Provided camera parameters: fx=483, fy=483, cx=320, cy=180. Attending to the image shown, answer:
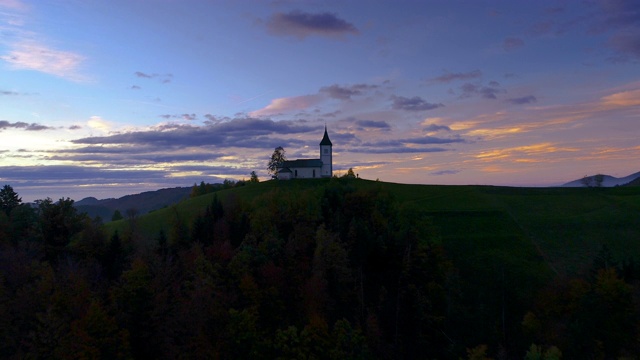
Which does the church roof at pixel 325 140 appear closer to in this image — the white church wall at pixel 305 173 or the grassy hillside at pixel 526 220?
the white church wall at pixel 305 173

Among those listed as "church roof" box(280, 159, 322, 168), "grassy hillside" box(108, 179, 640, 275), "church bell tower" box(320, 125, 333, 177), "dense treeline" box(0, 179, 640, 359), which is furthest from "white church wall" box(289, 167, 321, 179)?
"dense treeline" box(0, 179, 640, 359)

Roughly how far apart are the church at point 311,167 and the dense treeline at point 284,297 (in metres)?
56.7

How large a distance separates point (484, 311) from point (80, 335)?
40.0 m

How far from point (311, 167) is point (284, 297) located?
2862 inches

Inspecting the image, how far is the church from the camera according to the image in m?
126

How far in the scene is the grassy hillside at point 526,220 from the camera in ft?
212

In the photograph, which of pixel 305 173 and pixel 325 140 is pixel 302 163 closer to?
pixel 305 173

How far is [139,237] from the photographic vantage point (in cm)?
6494

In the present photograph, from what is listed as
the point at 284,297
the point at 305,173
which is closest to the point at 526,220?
the point at 284,297

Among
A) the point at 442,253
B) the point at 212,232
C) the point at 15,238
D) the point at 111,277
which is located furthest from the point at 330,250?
the point at 15,238

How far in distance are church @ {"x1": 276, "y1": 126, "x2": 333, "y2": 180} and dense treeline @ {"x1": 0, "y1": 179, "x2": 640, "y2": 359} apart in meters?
Result: 56.7

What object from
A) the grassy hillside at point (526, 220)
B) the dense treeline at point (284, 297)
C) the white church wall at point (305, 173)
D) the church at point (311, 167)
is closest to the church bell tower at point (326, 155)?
the church at point (311, 167)

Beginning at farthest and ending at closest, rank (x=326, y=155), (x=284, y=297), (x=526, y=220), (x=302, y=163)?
(x=326, y=155)
(x=302, y=163)
(x=526, y=220)
(x=284, y=297)

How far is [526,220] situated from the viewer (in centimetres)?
7875
